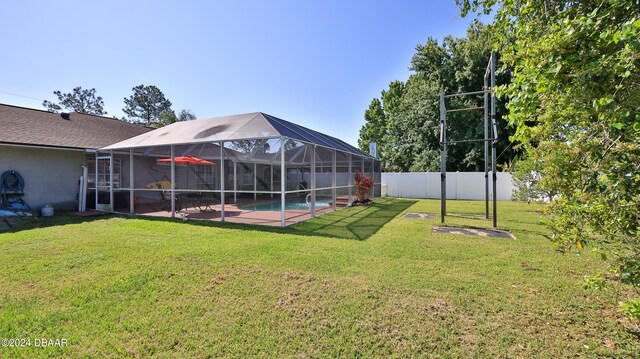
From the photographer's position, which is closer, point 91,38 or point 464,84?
point 91,38

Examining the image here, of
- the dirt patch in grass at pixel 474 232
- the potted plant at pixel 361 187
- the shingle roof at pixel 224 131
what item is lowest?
the dirt patch in grass at pixel 474 232

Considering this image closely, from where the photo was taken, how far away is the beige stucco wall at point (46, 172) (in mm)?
9781

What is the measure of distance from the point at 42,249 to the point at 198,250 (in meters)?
2.93

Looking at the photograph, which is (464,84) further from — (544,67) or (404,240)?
(544,67)

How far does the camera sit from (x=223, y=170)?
8.19 m

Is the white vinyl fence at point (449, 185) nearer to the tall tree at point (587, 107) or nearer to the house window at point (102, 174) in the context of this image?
the house window at point (102, 174)

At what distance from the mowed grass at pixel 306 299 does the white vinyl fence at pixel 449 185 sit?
1075cm

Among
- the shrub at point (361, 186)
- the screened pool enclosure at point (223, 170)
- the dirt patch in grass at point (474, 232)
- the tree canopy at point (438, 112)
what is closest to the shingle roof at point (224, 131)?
the screened pool enclosure at point (223, 170)

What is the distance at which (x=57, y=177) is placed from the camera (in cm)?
1079

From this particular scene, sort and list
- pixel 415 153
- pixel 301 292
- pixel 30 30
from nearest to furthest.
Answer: pixel 301 292 < pixel 30 30 < pixel 415 153

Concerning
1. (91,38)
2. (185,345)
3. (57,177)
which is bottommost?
(185,345)

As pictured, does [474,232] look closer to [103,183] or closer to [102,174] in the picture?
[103,183]

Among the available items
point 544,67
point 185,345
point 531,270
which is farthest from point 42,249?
point 531,270

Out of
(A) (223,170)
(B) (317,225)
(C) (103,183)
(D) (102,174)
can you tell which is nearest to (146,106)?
(D) (102,174)
